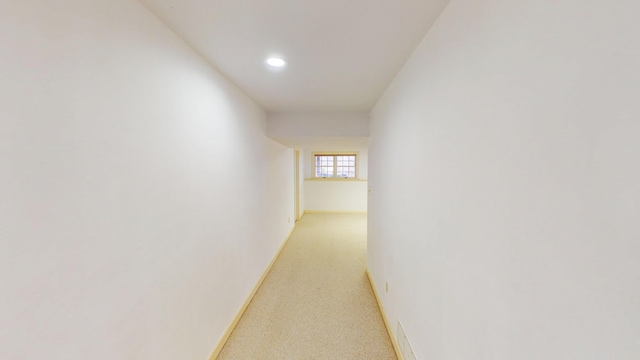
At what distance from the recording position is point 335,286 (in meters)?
3.12

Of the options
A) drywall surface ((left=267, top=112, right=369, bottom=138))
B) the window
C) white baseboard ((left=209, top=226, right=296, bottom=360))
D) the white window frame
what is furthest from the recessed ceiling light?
the window

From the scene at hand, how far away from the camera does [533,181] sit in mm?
665

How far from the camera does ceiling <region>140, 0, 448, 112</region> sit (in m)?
1.15

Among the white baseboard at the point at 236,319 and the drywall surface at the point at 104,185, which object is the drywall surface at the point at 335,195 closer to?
the white baseboard at the point at 236,319

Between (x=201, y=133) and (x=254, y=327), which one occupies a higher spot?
(x=201, y=133)

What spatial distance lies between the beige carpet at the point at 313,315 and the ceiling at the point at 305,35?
7.28ft

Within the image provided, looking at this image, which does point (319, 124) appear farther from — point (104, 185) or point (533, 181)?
point (533, 181)

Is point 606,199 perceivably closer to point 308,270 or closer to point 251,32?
point 251,32

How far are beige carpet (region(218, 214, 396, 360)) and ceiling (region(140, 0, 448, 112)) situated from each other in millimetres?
2218

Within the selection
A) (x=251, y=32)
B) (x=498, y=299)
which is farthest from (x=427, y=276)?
(x=251, y=32)

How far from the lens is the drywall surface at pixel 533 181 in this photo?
1.55 ft

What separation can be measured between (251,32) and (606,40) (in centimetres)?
139

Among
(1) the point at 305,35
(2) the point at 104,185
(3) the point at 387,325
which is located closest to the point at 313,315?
(3) the point at 387,325

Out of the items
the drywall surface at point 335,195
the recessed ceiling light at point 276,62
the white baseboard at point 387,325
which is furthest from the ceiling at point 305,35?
the drywall surface at point 335,195
